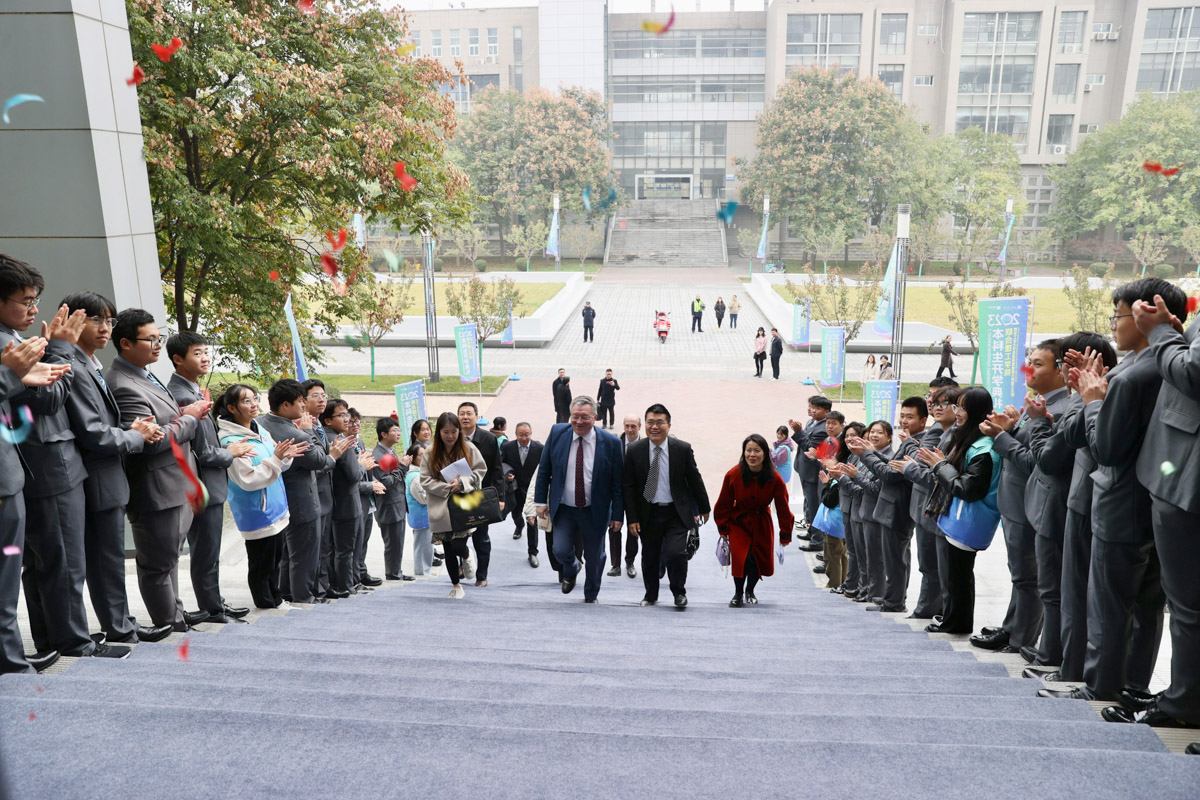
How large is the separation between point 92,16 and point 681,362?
1970cm

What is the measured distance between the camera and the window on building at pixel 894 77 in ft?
182

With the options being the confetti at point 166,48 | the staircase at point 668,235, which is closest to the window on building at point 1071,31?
the staircase at point 668,235

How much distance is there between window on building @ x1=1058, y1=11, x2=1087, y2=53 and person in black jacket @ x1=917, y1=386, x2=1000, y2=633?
194 feet

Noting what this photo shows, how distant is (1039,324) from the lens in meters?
28.9

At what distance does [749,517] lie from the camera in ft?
21.6

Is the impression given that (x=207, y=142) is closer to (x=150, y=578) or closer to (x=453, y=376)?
(x=150, y=578)

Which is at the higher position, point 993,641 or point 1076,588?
point 1076,588

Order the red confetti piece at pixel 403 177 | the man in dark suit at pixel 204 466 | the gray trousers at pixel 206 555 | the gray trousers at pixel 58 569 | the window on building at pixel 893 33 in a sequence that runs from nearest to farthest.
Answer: the gray trousers at pixel 58 569 < the man in dark suit at pixel 204 466 < the gray trousers at pixel 206 555 < the red confetti piece at pixel 403 177 < the window on building at pixel 893 33

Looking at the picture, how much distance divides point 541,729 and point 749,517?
4.33m

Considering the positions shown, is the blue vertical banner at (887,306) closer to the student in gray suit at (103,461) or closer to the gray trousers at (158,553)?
the gray trousers at (158,553)

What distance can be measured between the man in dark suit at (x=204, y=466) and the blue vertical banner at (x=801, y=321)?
76.1 feet

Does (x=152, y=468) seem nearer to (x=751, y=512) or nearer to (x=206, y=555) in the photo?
(x=206, y=555)

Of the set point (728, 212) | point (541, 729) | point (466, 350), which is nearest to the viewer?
point (541, 729)

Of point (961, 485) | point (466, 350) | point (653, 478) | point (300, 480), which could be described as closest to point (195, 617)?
point (300, 480)
